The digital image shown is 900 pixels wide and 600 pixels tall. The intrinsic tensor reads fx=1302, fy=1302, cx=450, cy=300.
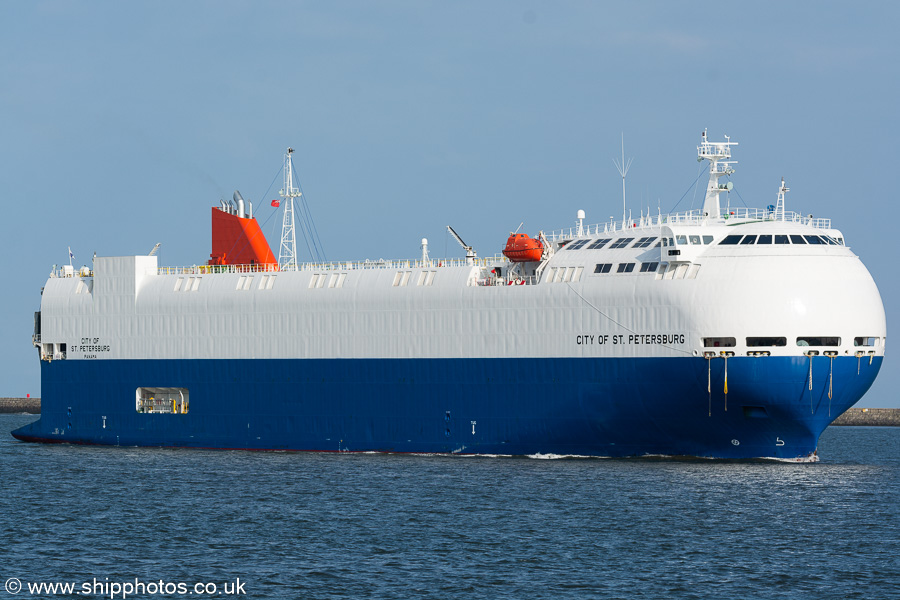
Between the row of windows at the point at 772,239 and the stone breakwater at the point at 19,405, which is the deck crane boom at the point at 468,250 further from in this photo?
the stone breakwater at the point at 19,405

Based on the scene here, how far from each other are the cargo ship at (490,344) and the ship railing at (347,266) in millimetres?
171

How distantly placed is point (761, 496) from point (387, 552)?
16553 millimetres

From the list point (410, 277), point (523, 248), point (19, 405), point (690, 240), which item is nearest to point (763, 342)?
point (690, 240)

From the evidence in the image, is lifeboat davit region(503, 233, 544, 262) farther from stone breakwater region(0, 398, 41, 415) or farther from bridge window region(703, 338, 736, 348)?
stone breakwater region(0, 398, 41, 415)

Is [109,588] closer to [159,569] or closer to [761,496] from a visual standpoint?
[159,569]

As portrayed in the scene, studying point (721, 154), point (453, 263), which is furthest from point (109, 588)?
point (721, 154)

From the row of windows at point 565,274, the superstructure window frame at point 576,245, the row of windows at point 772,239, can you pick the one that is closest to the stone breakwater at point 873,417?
the superstructure window frame at point 576,245

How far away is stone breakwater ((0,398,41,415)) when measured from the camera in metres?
162

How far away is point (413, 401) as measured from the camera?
2650 inches

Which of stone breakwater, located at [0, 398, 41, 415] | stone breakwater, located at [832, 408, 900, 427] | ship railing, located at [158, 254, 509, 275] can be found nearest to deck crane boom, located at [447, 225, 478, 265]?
ship railing, located at [158, 254, 509, 275]

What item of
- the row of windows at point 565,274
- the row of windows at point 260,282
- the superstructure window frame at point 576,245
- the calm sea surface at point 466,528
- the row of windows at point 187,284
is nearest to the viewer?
the calm sea surface at point 466,528

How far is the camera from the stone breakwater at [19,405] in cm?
16204

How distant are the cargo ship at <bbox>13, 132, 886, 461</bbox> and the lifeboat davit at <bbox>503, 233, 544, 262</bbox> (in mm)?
112

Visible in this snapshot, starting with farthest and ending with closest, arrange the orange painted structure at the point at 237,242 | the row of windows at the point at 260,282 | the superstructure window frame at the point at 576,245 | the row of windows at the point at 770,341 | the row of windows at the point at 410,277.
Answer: the orange painted structure at the point at 237,242 < the row of windows at the point at 260,282 < the row of windows at the point at 410,277 < the superstructure window frame at the point at 576,245 < the row of windows at the point at 770,341
